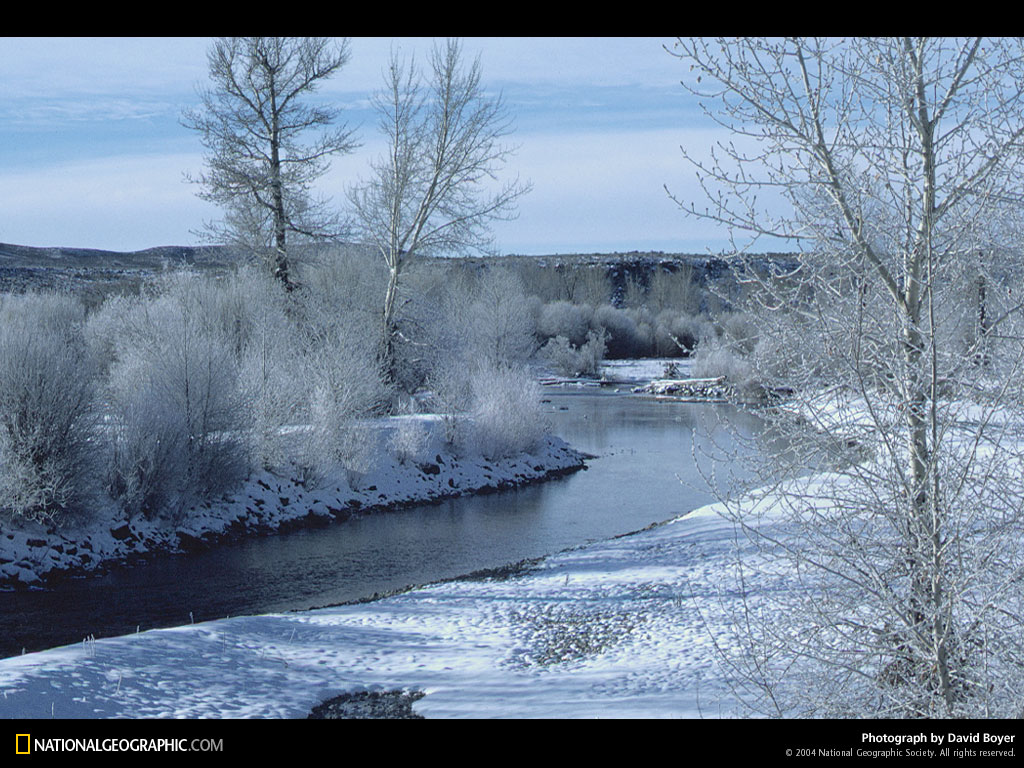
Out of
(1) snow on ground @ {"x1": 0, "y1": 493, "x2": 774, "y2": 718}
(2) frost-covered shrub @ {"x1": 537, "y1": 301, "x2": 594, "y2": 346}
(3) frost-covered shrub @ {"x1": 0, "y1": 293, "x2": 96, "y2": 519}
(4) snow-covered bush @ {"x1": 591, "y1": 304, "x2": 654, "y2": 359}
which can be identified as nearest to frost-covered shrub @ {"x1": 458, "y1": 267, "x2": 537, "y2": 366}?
(2) frost-covered shrub @ {"x1": 537, "y1": 301, "x2": 594, "y2": 346}

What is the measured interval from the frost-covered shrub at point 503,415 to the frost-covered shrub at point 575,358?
26.7m

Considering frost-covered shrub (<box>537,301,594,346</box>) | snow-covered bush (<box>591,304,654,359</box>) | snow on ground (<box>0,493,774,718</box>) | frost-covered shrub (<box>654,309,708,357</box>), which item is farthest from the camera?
snow-covered bush (<box>591,304,654,359</box>)

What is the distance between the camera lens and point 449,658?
9484 millimetres

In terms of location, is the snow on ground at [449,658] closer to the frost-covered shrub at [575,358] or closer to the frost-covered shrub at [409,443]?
the frost-covered shrub at [409,443]

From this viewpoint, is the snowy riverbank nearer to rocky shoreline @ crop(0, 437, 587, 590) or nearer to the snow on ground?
rocky shoreline @ crop(0, 437, 587, 590)

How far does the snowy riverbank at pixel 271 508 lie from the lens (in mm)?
14688

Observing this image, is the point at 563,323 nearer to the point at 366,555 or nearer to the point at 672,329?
the point at 672,329

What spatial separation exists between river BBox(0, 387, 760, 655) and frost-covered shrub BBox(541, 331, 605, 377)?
26297mm

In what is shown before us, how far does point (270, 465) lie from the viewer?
66.2 ft

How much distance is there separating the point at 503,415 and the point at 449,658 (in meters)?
15.3

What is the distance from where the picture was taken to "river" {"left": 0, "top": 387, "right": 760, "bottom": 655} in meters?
12.4

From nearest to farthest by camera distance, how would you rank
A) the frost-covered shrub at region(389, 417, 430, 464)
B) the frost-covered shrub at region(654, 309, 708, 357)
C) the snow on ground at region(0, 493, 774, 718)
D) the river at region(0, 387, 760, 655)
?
the snow on ground at region(0, 493, 774, 718)
the river at region(0, 387, 760, 655)
the frost-covered shrub at region(389, 417, 430, 464)
the frost-covered shrub at region(654, 309, 708, 357)
